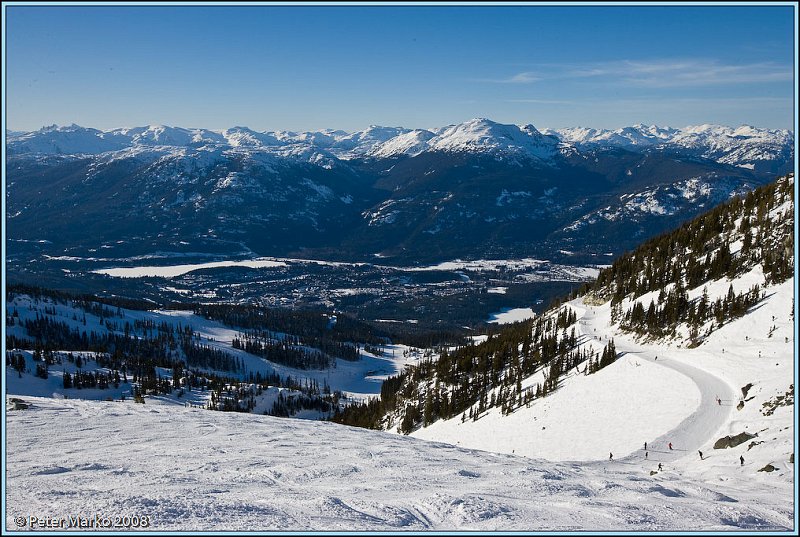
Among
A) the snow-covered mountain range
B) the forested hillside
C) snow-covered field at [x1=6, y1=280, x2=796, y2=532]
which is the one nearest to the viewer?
snow-covered field at [x1=6, y1=280, x2=796, y2=532]

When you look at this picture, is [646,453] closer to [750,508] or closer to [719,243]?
[750,508]

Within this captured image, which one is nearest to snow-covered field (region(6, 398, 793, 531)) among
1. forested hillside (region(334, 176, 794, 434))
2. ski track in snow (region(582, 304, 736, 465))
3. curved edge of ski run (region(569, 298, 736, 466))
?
curved edge of ski run (region(569, 298, 736, 466))

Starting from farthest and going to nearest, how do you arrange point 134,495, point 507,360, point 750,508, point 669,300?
1. point 507,360
2. point 669,300
3. point 750,508
4. point 134,495

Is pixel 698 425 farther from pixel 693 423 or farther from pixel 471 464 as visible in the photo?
pixel 471 464

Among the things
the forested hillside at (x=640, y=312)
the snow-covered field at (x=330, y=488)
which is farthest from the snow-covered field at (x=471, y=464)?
the forested hillside at (x=640, y=312)

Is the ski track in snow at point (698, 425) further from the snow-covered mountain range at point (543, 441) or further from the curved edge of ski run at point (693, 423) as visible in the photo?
the snow-covered mountain range at point (543, 441)

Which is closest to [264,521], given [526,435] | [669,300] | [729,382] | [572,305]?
[526,435]

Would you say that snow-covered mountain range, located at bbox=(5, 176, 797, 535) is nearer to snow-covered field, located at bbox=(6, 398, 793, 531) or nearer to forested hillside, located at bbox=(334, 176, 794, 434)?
snow-covered field, located at bbox=(6, 398, 793, 531)

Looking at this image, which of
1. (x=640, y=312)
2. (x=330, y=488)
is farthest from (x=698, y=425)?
(x=640, y=312)

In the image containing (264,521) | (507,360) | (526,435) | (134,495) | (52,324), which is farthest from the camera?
(52,324)

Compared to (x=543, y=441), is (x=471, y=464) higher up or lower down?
higher up

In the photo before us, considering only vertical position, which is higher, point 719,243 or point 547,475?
point 719,243
